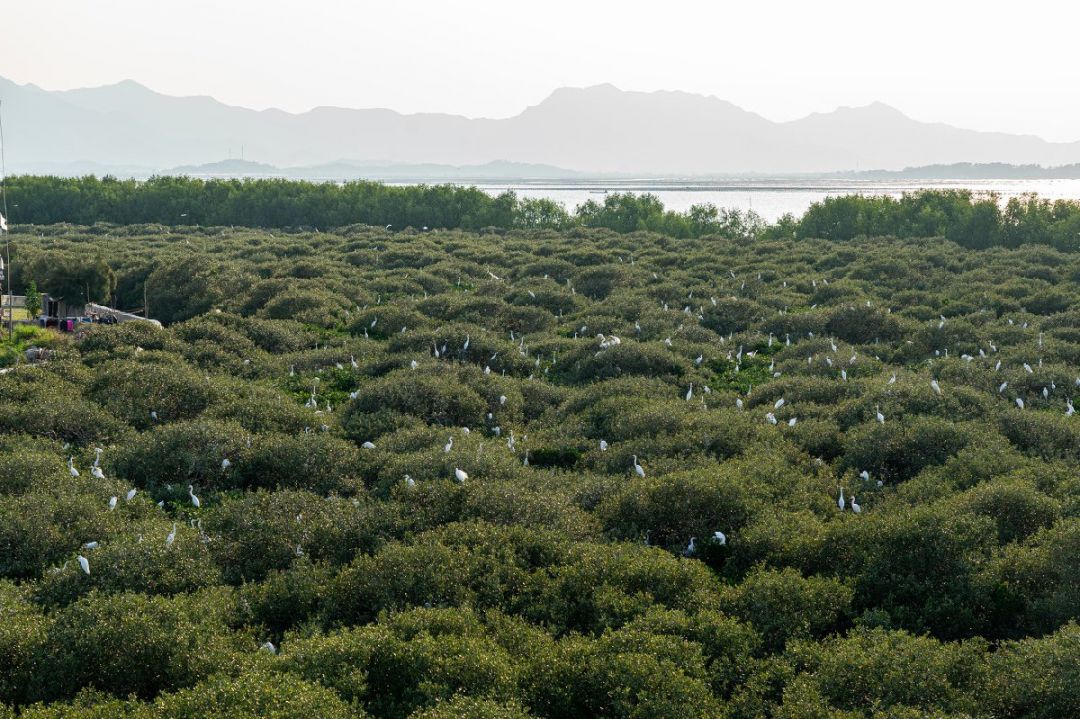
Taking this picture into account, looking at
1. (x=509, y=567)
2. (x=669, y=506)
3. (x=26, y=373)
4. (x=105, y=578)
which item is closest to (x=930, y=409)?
(x=669, y=506)

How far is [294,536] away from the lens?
1305 cm

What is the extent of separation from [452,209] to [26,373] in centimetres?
6248

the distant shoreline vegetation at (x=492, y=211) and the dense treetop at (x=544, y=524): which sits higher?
the distant shoreline vegetation at (x=492, y=211)

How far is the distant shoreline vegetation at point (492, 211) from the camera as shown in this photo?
61.1 metres

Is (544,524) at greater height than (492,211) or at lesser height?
lesser

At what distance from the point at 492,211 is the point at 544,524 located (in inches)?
2704

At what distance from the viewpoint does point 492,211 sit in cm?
8019

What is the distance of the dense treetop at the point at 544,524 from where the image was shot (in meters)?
9.40

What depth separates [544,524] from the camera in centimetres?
1339

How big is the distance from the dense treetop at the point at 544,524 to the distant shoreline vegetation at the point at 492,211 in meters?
35.3

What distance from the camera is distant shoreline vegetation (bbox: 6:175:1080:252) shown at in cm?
6112

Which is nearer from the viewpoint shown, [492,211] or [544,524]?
[544,524]

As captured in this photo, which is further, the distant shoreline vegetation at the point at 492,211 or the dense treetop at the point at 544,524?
the distant shoreline vegetation at the point at 492,211

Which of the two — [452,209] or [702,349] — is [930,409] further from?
[452,209]
